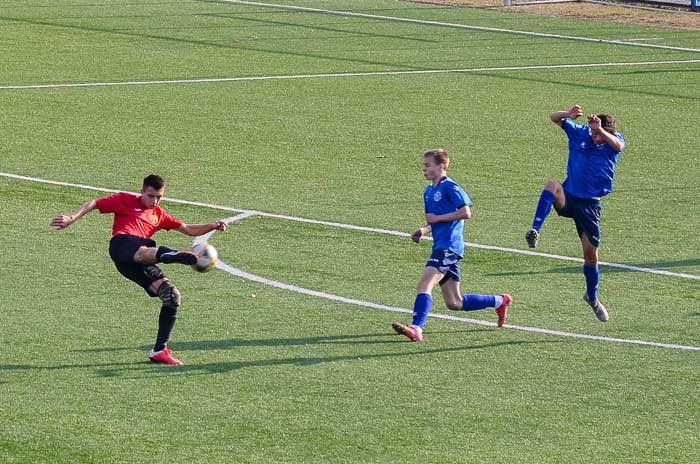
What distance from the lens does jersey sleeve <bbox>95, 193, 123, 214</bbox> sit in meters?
11.9

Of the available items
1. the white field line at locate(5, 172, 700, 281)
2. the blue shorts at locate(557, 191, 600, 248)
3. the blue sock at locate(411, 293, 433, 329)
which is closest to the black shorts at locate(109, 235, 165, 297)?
the blue sock at locate(411, 293, 433, 329)

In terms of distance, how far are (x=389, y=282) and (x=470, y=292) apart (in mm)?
909

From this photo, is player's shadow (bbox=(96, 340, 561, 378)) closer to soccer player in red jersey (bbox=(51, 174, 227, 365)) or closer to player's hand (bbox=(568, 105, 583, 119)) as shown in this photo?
soccer player in red jersey (bbox=(51, 174, 227, 365))

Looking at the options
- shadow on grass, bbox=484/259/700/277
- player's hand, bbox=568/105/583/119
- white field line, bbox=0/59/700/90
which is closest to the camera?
player's hand, bbox=568/105/583/119

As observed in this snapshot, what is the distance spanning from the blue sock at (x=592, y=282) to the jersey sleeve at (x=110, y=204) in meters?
4.54

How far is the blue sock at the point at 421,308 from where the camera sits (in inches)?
497

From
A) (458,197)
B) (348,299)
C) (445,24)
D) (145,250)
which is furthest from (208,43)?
(145,250)

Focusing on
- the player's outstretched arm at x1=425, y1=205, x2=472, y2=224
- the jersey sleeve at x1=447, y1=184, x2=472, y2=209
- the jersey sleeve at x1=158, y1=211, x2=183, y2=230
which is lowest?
the jersey sleeve at x1=158, y1=211, x2=183, y2=230

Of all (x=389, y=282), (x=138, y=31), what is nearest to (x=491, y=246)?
(x=389, y=282)

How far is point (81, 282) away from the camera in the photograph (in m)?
14.3

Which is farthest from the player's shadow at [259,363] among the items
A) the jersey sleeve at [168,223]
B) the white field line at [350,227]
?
the white field line at [350,227]

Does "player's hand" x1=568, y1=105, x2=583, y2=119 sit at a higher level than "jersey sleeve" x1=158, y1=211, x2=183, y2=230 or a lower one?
higher

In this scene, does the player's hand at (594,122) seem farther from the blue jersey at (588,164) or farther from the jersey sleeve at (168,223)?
the jersey sleeve at (168,223)

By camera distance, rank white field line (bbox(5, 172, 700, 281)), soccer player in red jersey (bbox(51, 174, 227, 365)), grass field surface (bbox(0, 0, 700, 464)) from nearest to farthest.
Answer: grass field surface (bbox(0, 0, 700, 464)), soccer player in red jersey (bbox(51, 174, 227, 365)), white field line (bbox(5, 172, 700, 281))
